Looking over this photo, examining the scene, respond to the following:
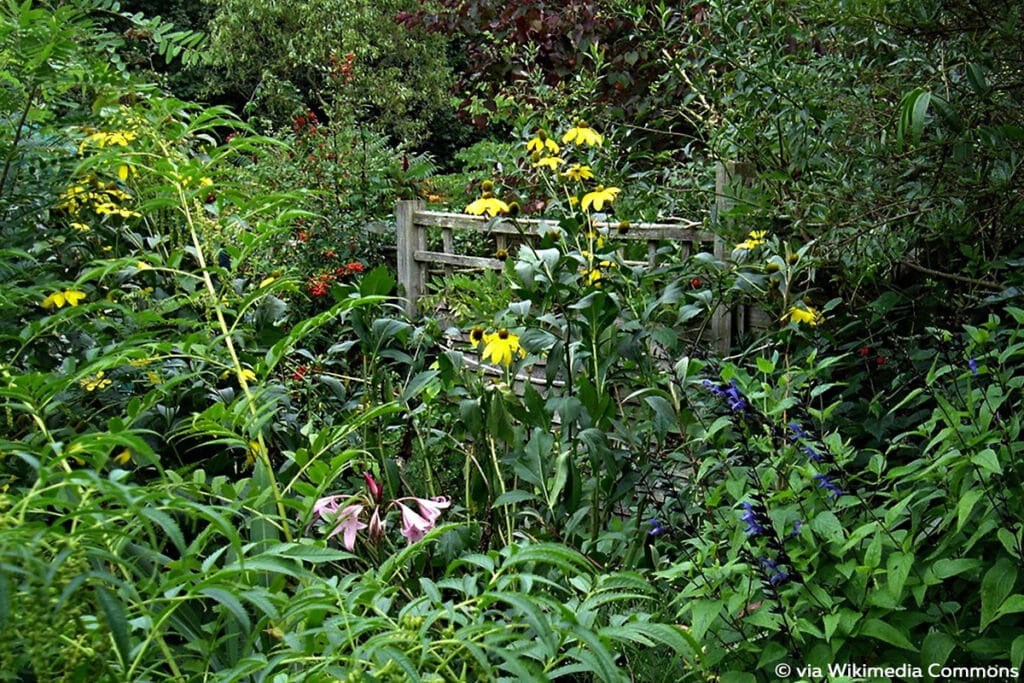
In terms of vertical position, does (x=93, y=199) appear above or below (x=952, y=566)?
above

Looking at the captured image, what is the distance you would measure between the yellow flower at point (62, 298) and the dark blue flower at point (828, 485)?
1.81m

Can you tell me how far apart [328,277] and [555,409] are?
2843 millimetres

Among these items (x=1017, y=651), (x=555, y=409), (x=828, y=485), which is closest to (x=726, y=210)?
(x=555, y=409)

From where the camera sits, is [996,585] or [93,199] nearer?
[996,585]

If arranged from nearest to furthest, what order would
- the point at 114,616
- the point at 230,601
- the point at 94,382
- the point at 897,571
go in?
the point at 114,616
the point at 230,601
the point at 897,571
the point at 94,382

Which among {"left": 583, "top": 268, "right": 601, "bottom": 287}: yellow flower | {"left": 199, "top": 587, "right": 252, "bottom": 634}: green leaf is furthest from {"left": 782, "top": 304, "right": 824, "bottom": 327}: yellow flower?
{"left": 199, "top": 587, "right": 252, "bottom": 634}: green leaf

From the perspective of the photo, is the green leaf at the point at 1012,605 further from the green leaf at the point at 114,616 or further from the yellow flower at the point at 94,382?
the yellow flower at the point at 94,382

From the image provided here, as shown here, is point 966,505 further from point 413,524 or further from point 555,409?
point 555,409

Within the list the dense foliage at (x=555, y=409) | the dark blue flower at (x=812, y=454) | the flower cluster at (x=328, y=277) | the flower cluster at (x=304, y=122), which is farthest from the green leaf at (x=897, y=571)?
the flower cluster at (x=304, y=122)

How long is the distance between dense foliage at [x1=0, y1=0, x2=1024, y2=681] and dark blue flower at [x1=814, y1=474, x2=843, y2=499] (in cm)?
3

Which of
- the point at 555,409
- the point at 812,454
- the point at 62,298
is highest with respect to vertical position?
the point at 62,298

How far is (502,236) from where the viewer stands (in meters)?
5.31

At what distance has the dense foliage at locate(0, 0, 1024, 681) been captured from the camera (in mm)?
1306

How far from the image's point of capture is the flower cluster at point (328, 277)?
5.04 metres
